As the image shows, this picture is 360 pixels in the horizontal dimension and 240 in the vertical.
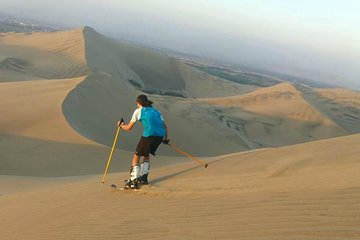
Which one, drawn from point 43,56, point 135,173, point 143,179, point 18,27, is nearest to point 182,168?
point 143,179

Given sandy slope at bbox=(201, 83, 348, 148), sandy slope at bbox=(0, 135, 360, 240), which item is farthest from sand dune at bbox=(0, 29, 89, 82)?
sandy slope at bbox=(0, 135, 360, 240)

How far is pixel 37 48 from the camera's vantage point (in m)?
38.8

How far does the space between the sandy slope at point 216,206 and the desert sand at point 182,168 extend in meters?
0.02

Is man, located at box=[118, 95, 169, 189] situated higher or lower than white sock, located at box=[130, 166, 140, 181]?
higher

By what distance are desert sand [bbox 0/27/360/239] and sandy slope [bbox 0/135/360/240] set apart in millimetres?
16

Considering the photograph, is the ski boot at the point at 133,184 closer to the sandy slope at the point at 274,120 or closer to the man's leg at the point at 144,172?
the man's leg at the point at 144,172

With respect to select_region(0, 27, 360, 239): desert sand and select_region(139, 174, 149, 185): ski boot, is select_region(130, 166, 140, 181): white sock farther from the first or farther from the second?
select_region(0, 27, 360, 239): desert sand

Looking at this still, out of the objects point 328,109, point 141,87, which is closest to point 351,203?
point 328,109

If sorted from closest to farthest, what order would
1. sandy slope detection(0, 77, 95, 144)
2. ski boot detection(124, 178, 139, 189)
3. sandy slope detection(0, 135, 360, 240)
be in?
sandy slope detection(0, 135, 360, 240), ski boot detection(124, 178, 139, 189), sandy slope detection(0, 77, 95, 144)

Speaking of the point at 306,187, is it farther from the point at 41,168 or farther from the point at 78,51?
the point at 78,51

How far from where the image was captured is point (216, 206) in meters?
4.57

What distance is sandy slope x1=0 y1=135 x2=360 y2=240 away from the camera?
3.73 m

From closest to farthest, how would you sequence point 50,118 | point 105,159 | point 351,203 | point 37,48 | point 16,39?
point 351,203 < point 105,159 < point 50,118 < point 37,48 < point 16,39

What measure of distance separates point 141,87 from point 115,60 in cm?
571
